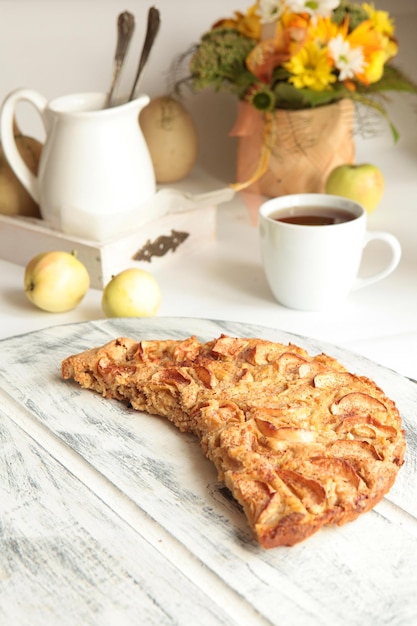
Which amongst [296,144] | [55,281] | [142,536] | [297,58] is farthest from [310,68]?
[142,536]

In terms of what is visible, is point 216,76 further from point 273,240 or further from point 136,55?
point 273,240

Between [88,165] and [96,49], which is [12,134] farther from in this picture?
[96,49]

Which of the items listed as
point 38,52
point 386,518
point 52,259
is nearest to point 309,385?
point 386,518

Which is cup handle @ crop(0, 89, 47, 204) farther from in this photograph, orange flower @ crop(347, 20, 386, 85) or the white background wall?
orange flower @ crop(347, 20, 386, 85)

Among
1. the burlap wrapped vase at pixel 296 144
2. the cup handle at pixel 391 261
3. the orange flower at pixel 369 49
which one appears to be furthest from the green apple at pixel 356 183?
the cup handle at pixel 391 261

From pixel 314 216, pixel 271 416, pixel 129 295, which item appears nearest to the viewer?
pixel 271 416

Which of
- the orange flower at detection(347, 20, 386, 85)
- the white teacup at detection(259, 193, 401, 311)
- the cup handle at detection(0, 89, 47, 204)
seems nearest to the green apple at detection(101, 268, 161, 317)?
the white teacup at detection(259, 193, 401, 311)
